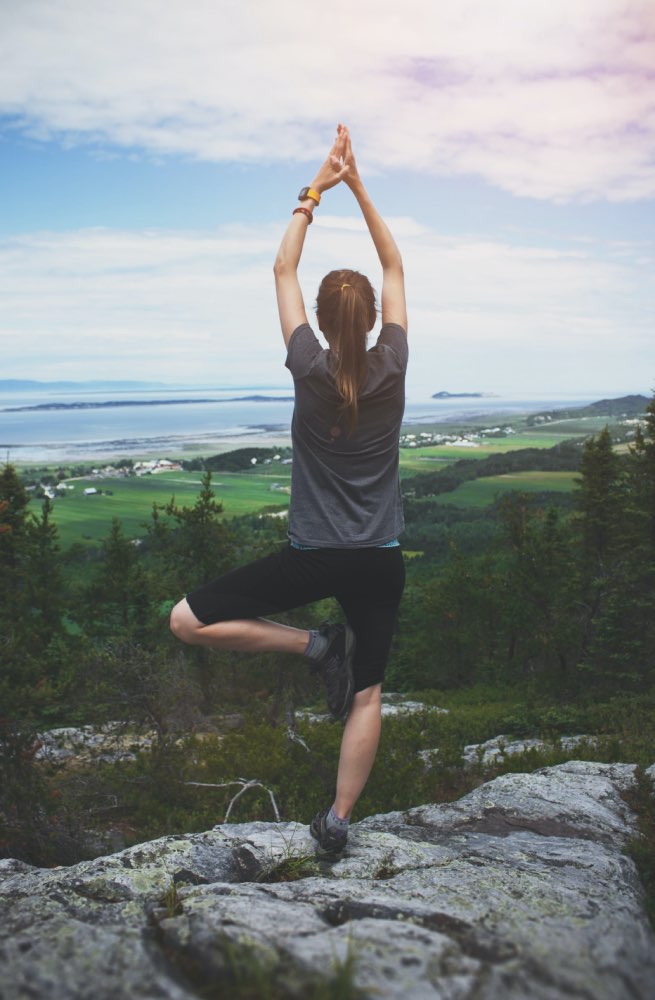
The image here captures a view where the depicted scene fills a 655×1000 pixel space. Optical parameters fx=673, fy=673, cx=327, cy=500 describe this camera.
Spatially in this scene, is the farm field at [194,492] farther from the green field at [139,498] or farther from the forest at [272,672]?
the forest at [272,672]

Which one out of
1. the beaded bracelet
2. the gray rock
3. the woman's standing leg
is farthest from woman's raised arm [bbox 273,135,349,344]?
the gray rock

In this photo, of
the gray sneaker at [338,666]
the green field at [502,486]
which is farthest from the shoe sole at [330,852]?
the green field at [502,486]

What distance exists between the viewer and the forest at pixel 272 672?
9.16 meters

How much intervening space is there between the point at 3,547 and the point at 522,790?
25.5 m

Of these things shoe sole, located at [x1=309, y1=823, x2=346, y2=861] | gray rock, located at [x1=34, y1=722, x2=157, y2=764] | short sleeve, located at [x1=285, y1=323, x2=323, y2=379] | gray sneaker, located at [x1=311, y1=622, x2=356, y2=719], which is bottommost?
gray rock, located at [x1=34, y1=722, x2=157, y2=764]

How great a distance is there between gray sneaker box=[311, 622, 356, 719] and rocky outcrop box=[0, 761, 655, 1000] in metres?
0.90

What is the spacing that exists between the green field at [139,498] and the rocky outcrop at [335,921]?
67715 millimetres

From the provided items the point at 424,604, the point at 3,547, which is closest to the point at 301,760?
the point at 3,547

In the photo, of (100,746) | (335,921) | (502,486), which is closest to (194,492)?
(502,486)

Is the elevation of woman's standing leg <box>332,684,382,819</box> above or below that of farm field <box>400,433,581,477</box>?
below

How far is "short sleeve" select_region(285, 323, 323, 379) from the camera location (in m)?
3.43

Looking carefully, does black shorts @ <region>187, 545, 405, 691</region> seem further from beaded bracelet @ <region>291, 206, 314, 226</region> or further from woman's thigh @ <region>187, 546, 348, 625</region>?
beaded bracelet @ <region>291, 206, 314, 226</region>

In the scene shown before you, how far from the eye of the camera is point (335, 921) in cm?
273

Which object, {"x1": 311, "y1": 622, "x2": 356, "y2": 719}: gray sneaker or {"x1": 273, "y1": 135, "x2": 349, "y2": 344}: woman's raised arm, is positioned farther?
{"x1": 311, "y1": 622, "x2": 356, "y2": 719}: gray sneaker
